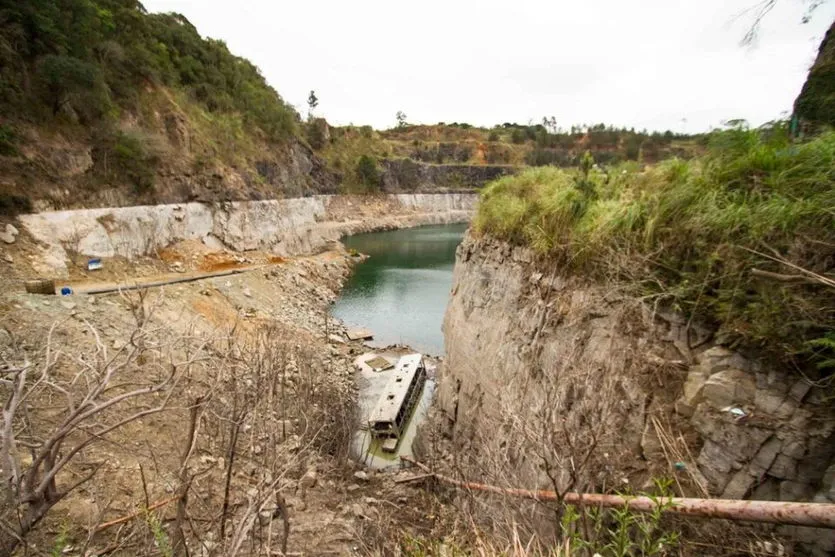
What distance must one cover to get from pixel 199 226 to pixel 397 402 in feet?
53.5

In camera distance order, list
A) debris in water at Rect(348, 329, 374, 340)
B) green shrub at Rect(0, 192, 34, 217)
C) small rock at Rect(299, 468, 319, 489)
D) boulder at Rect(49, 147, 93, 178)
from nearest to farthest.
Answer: small rock at Rect(299, 468, 319, 489), green shrub at Rect(0, 192, 34, 217), boulder at Rect(49, 147, 93, 178), debris in water at Rect(348, 329, 374, 340)

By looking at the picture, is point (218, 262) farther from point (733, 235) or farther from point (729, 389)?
point (729, 389)

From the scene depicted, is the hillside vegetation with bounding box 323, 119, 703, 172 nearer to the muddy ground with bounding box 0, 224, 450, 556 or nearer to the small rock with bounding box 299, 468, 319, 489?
the muddy ground with bounding box 0, 224, 450, 556

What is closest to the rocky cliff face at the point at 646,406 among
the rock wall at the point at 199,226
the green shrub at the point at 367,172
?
the rock wall at the point at 199,226

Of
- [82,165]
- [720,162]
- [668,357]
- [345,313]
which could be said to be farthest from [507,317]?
[82,165]

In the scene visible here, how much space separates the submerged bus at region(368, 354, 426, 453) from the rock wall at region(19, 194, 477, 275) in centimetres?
594

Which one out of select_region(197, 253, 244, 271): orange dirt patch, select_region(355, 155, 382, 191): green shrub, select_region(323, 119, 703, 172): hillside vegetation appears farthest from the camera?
select_region(323, 119, 703, 172): hillside vegetation

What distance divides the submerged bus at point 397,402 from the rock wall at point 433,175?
4575cm

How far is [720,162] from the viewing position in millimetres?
3547

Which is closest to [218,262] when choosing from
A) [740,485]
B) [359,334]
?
[359,334]

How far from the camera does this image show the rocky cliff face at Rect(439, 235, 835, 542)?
2570mm

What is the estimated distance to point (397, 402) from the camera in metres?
11.1

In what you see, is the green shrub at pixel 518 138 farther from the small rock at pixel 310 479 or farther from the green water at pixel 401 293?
the small rock at pixel 310 479

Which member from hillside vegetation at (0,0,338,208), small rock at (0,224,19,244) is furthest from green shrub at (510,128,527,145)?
small rock at (0,224,19,244)
